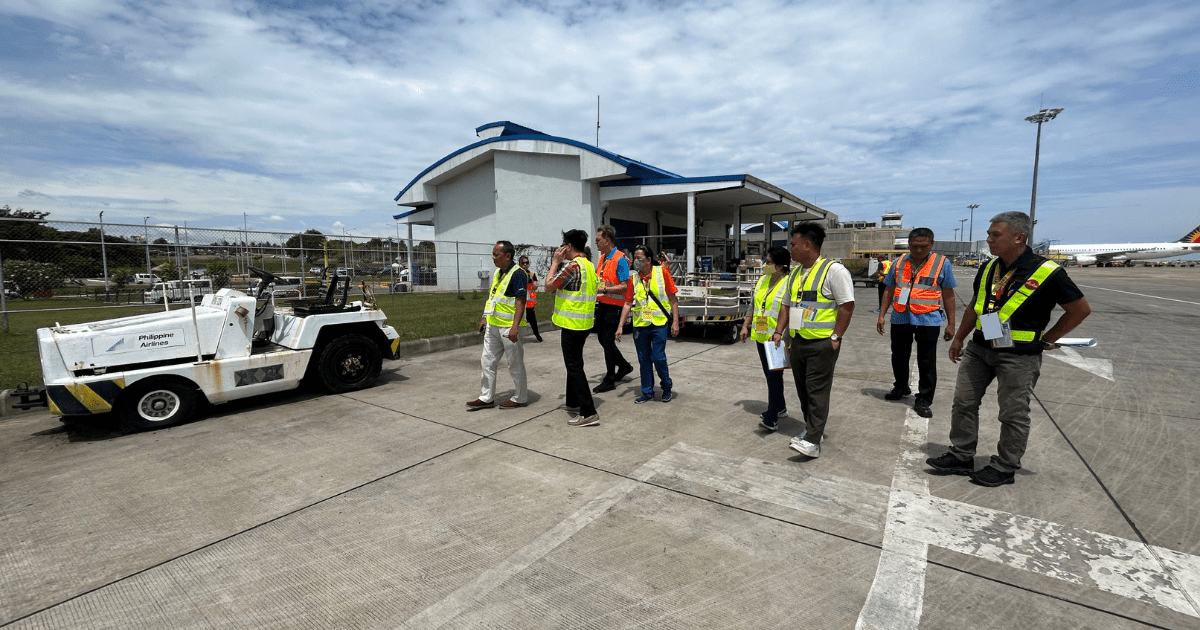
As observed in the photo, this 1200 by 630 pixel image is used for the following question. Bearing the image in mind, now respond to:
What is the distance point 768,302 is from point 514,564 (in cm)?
318

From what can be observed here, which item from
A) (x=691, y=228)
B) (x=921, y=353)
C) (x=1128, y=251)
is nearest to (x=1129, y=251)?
(x=1128, y=251)

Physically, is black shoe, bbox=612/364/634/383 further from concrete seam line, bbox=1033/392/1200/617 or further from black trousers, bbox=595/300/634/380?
concrete seam line, bbox=1033/392/1200/617

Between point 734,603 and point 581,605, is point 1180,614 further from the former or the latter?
point 581,605

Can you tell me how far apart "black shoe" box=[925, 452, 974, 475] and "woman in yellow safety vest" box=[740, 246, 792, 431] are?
1.19 meters

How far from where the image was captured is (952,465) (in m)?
3.71

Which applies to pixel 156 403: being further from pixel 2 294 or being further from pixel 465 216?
pixel 465 216

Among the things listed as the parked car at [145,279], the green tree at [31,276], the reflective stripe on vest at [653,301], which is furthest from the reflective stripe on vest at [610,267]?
the green tree at [31,276]

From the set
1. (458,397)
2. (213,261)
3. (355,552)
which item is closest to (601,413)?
(458,397)

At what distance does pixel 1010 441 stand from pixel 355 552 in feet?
13.4

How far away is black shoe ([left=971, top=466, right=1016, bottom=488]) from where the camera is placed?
346 cm

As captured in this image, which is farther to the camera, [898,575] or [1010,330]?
[1010,330]

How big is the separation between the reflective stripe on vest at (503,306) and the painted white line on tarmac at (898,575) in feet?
A: 11.3

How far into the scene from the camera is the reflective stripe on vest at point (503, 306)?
16.8ft

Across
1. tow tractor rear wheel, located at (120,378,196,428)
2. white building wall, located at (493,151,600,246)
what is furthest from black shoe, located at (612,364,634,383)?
white building wall, located at (493,151,600,246)
